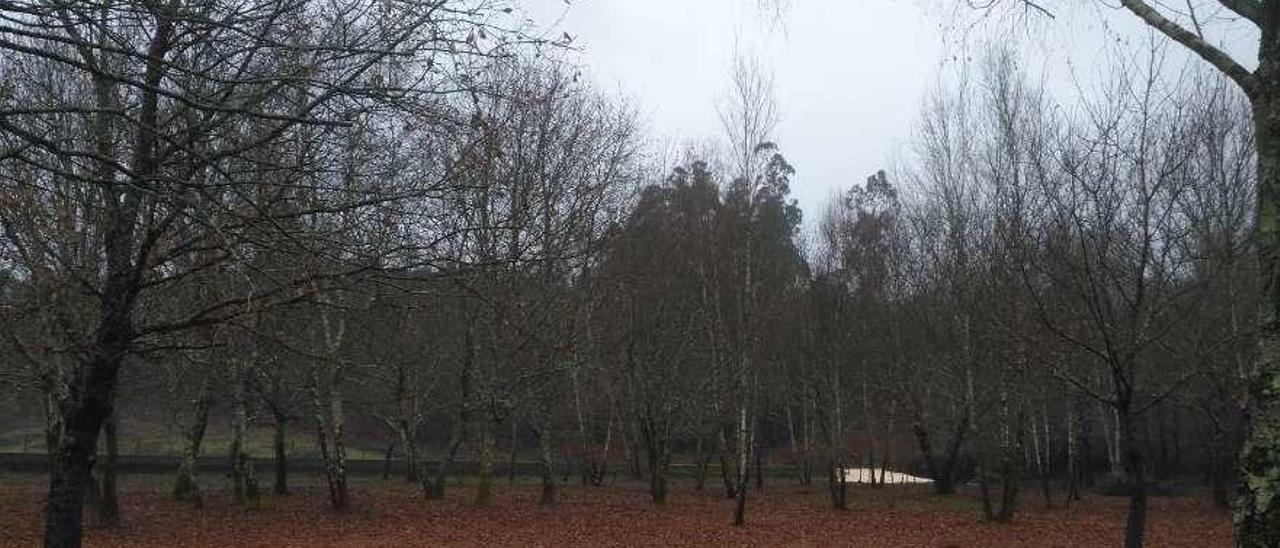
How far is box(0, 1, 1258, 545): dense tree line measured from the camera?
17.9 feet

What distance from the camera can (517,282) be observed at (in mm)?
18797

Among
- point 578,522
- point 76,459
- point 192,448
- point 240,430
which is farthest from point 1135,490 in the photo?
point 192,448

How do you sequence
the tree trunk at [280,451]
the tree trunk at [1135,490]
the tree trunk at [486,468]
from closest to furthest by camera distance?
the tree trunk at [1135,490]
the tree trunk at [486,468]
the tree trunk at [280,451]

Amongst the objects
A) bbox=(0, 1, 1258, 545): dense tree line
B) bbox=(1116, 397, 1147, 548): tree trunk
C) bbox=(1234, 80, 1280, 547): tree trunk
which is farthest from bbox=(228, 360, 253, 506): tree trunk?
bbox=(1234, 80, 1280, 547): tree trunk

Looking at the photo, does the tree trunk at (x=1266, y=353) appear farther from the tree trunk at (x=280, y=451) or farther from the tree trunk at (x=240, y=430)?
the tree trunk at (x=280, y=451)

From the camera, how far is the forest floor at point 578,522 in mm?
15148

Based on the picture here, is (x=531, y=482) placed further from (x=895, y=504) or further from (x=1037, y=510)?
(x=1037, y=510)

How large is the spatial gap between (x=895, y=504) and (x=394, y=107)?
22334 mm

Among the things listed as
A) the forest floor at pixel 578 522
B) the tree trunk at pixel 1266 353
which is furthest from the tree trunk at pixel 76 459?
the forest floor at pixel 578 522

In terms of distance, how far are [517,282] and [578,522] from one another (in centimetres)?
455

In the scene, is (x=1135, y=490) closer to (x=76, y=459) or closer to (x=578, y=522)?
(x=76, y=459)

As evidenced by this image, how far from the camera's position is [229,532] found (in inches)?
611

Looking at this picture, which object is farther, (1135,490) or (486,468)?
(486,468)

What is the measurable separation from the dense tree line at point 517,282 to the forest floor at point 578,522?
0.82 m
